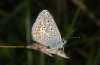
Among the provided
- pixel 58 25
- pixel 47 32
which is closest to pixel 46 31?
pixel 47 32

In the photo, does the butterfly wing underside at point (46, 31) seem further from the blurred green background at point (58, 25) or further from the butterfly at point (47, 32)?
the blurred green background at point (58, 25)

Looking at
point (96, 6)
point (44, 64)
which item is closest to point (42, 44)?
point (44, 64)

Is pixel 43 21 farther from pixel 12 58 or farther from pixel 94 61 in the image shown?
pixel 12 58

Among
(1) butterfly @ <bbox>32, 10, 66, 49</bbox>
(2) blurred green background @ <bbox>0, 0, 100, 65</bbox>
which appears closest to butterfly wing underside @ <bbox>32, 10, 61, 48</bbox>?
(1) butterfly @ <bbox>32, 10, 66, 49</bbox>

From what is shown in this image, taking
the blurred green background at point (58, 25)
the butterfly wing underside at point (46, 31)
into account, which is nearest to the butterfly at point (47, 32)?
the butterfly wing underside at point (46, 31)

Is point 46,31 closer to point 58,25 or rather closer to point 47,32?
point 47,32

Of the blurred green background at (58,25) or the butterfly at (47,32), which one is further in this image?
the blurred green background at (58,25)
